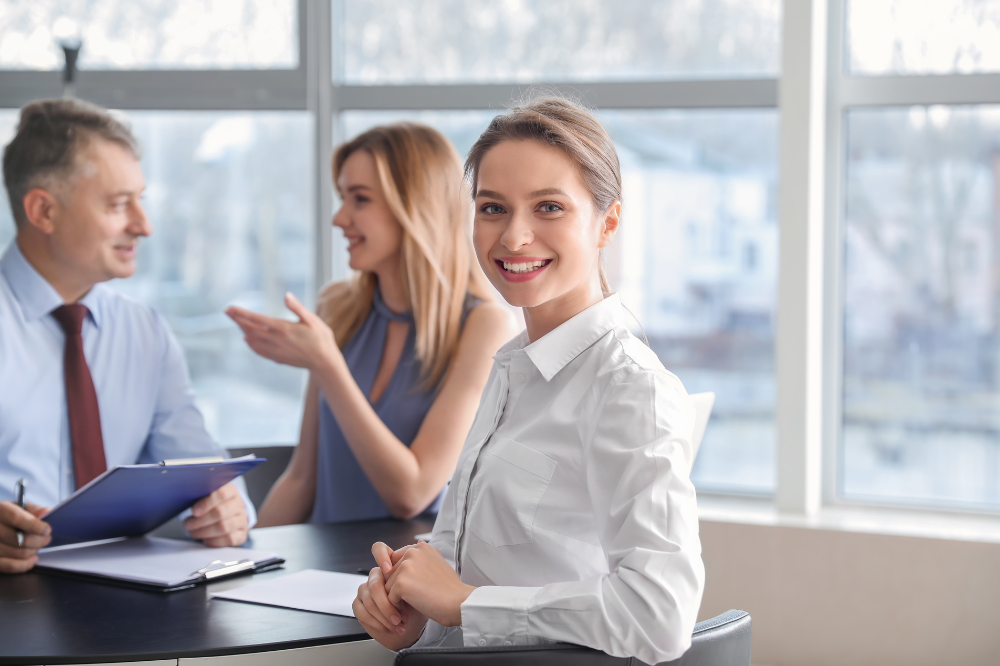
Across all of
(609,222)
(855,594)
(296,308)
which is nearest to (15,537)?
(296,308)

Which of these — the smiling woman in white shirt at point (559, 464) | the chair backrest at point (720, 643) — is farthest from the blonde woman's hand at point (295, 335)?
the chair backrest at point (720, 643)

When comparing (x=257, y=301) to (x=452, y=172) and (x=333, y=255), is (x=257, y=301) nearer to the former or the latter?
(x=333, y=255)

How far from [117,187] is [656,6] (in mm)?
2234

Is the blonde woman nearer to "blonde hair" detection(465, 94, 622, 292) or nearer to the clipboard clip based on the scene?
the clipboard clip

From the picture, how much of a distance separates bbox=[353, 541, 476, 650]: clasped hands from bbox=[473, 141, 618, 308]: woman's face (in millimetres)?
382

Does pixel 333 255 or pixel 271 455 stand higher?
pixel 333 255

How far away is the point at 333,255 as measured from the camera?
12.6 ft

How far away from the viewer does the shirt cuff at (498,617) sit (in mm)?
1114

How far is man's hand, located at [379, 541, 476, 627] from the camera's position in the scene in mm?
1162

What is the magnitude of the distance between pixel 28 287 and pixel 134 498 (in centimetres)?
74

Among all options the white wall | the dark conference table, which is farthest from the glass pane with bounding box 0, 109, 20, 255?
the white wall

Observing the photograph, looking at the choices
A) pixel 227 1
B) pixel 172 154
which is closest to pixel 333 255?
pixel 172 154

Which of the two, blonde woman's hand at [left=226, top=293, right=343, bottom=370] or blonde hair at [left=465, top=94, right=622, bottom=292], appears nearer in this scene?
blonde hair at [left=465, top=94, right=622, bottom=292]

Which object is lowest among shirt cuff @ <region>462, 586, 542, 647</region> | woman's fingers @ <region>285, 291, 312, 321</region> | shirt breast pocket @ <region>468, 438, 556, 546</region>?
shirt cuff @ <region>462, 586, 542, 647</region>
